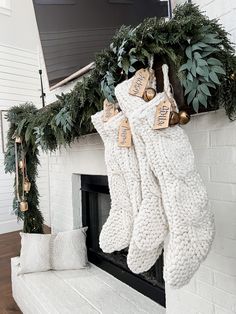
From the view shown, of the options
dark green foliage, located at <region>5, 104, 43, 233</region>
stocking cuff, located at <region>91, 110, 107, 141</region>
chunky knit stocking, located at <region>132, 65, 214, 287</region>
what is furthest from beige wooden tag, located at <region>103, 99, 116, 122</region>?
dark green foliage, located at <region>5, 104, 43, 233</region>

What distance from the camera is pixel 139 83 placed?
0.91 m

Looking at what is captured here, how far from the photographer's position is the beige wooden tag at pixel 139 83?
2.96 ft

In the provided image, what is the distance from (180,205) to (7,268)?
2343mm

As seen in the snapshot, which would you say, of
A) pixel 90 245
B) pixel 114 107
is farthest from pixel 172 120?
pixel 90 245

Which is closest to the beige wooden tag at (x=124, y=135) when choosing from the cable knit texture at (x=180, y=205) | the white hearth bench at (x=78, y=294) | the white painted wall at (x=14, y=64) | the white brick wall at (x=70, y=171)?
the cable knit texture at (x=180, y=205)

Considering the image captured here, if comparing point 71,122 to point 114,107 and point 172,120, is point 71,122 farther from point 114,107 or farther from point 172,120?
point 172,120

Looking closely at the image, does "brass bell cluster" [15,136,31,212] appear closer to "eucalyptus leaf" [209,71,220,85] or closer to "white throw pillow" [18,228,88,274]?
"white throw pillow" [18,228,88,274]

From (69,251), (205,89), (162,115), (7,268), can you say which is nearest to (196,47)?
(205,89)

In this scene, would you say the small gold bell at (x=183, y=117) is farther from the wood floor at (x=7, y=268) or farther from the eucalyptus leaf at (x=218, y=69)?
the wood floor at (x=7, y=268)

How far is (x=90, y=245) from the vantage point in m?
2.03

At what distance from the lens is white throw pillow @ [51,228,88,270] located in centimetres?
188

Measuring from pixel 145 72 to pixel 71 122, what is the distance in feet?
1.85

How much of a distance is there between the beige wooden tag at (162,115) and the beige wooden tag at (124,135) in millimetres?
126

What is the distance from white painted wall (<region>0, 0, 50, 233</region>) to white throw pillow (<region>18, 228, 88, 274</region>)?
6.65 feet
